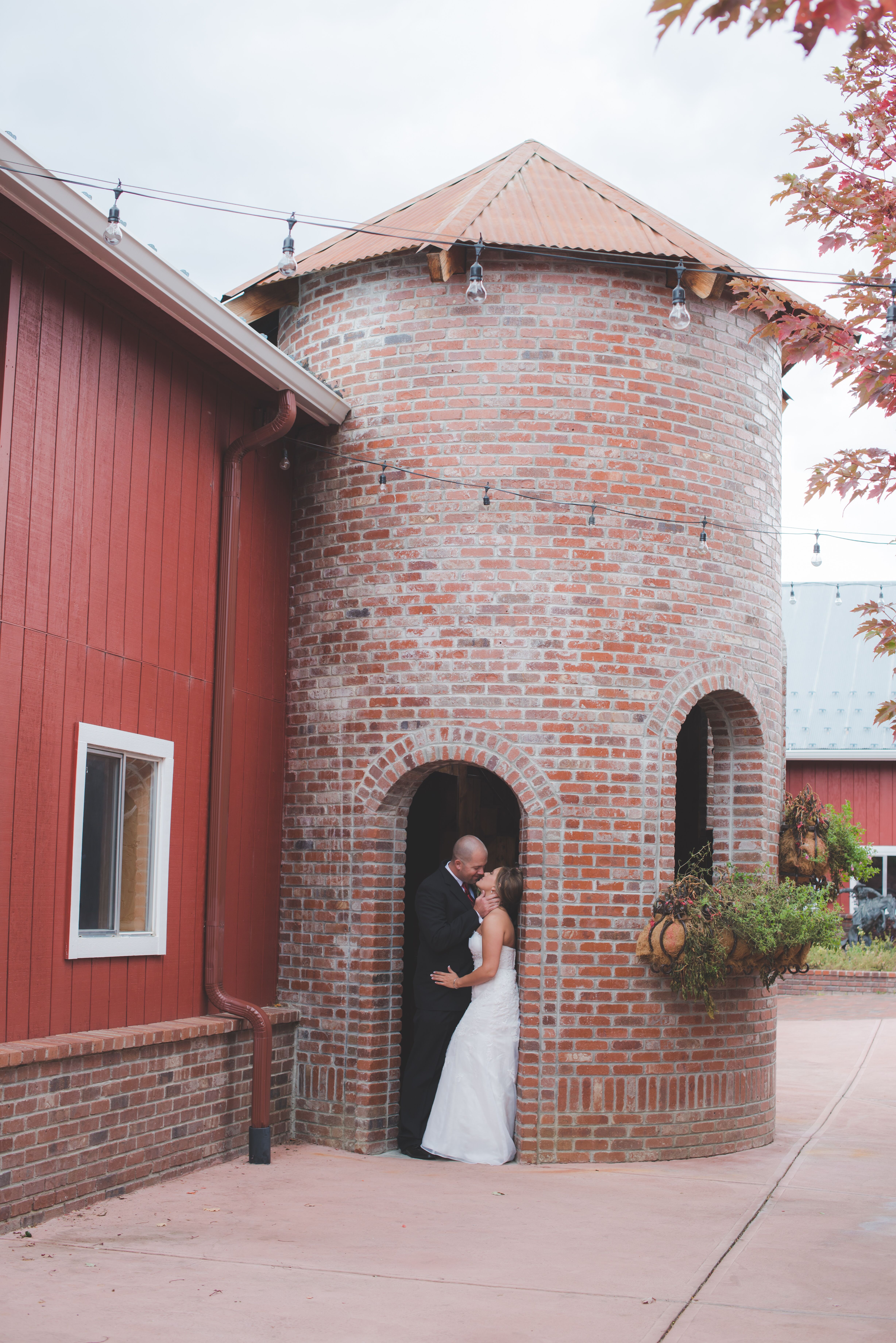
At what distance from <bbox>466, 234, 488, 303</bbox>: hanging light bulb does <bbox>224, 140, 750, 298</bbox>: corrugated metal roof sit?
1.16ft

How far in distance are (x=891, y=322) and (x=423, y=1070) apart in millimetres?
5136

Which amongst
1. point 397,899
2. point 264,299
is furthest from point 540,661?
point 264,299

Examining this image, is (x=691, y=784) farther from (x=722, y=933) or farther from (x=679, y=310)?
→ (x=679, y=310)

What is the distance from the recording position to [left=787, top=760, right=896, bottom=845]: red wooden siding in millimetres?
22203

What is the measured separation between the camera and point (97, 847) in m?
6.88

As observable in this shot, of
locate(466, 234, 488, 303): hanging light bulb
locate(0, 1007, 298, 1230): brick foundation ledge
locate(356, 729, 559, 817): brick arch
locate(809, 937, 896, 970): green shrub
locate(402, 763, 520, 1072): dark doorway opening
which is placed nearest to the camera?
locate(0, 1007, 298, 1230): brick foundation ledge

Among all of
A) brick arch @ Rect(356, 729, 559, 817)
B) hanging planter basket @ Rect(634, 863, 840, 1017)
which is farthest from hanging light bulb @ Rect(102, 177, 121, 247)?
hanging planter basket @ Rect(634, 863, 840, 1017)

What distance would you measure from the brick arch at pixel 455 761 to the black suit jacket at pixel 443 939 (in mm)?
638

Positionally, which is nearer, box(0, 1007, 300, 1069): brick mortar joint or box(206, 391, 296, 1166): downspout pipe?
box(0, 1007, 300, 1069): brick mortar joint

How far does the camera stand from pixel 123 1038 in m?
6.68

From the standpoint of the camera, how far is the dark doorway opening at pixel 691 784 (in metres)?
10.8

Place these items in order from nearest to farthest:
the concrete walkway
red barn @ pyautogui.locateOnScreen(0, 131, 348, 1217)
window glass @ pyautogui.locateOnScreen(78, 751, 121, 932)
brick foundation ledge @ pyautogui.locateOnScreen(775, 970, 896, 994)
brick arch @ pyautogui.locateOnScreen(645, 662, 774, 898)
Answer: the concrete walkway
red barn @ pyautogui.locateOnScreen(0, 131, 348, 1217)
window glass @ pyautogui.locateOnScreen(78, 751, 121, 932)
brick arch @ pyautogui.locateOnScreen(645, 662, 774, 898)
brick foundation ledge @ pyautogui.locateOnScreen(775, 970, 896, 994)

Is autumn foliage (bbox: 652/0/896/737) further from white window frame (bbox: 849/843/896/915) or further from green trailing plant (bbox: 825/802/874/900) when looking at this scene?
white window frame (bbox: 849/843/896/915)

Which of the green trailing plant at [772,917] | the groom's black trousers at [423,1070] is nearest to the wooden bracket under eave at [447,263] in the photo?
the green trailing plant at [772,917]
